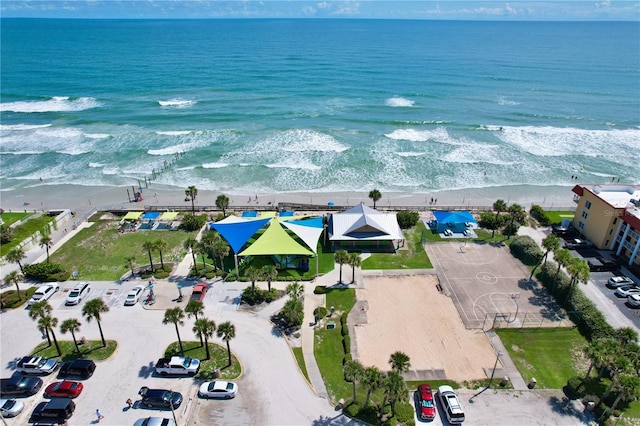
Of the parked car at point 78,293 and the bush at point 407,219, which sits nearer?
the parked car at point 78,293

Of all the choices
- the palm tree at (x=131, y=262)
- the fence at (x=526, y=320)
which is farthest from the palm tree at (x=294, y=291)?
the palm tree at (x=131, y=262)

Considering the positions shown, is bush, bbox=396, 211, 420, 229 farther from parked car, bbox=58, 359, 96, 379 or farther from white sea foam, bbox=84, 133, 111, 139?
white sea foam, bbox=84, 133, 111, 139

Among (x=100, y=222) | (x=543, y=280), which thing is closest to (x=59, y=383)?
(x=100, y=222)

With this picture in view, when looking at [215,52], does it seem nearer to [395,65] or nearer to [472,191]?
[395,65]

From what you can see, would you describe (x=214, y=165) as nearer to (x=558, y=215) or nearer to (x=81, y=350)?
(x=81, y=350)

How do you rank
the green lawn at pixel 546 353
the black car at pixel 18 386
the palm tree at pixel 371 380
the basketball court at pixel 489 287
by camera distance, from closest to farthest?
the palm tree at pixel 371 380
the black car at pixel 18 386
the green lawn at pixel 546 353
the basketball court at pixel 489 287

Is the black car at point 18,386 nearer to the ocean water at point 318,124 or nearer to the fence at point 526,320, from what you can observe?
the fence at point 526,320
